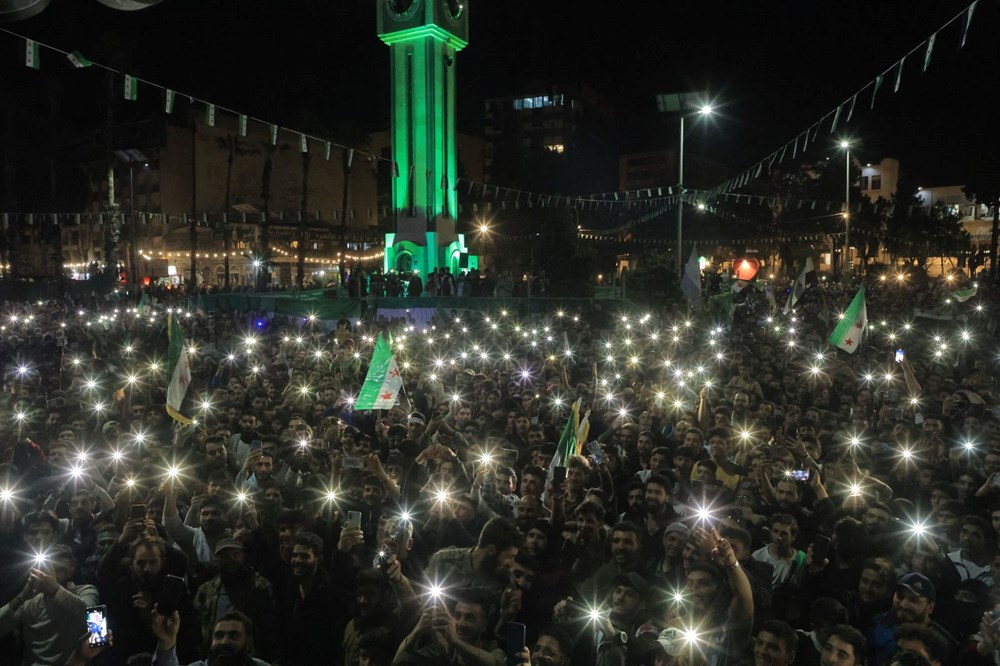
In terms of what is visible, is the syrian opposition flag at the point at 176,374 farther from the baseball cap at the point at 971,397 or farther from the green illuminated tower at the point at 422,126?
the green illuminated tower at the point at 422,126

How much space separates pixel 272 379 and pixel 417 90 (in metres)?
27.2

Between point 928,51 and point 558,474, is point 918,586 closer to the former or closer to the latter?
point 558,474

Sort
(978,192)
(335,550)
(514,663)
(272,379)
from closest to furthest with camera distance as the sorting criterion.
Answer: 1. (514,663)
2. (335,550)
3. (272,379)
4. (978,192)

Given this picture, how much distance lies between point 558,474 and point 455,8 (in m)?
34.4

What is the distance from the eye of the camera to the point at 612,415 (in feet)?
33.4

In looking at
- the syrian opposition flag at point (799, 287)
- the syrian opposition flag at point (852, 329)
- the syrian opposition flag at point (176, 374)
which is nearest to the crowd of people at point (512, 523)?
the syrian opposition flag at point (176, 374)

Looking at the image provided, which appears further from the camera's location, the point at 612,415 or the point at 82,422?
the point at 612,415

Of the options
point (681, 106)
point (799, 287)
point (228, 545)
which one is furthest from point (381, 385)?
point (681, 106)

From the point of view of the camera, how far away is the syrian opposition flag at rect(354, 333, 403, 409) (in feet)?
32.0

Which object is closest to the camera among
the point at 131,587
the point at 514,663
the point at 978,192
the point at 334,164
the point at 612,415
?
the point at 514,663

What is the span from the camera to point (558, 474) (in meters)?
6.77

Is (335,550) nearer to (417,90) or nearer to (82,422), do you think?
(82,422)

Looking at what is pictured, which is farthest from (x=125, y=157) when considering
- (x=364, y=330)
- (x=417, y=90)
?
(x=364, y=330)

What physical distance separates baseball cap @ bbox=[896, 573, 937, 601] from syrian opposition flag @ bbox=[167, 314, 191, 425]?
686 cm
